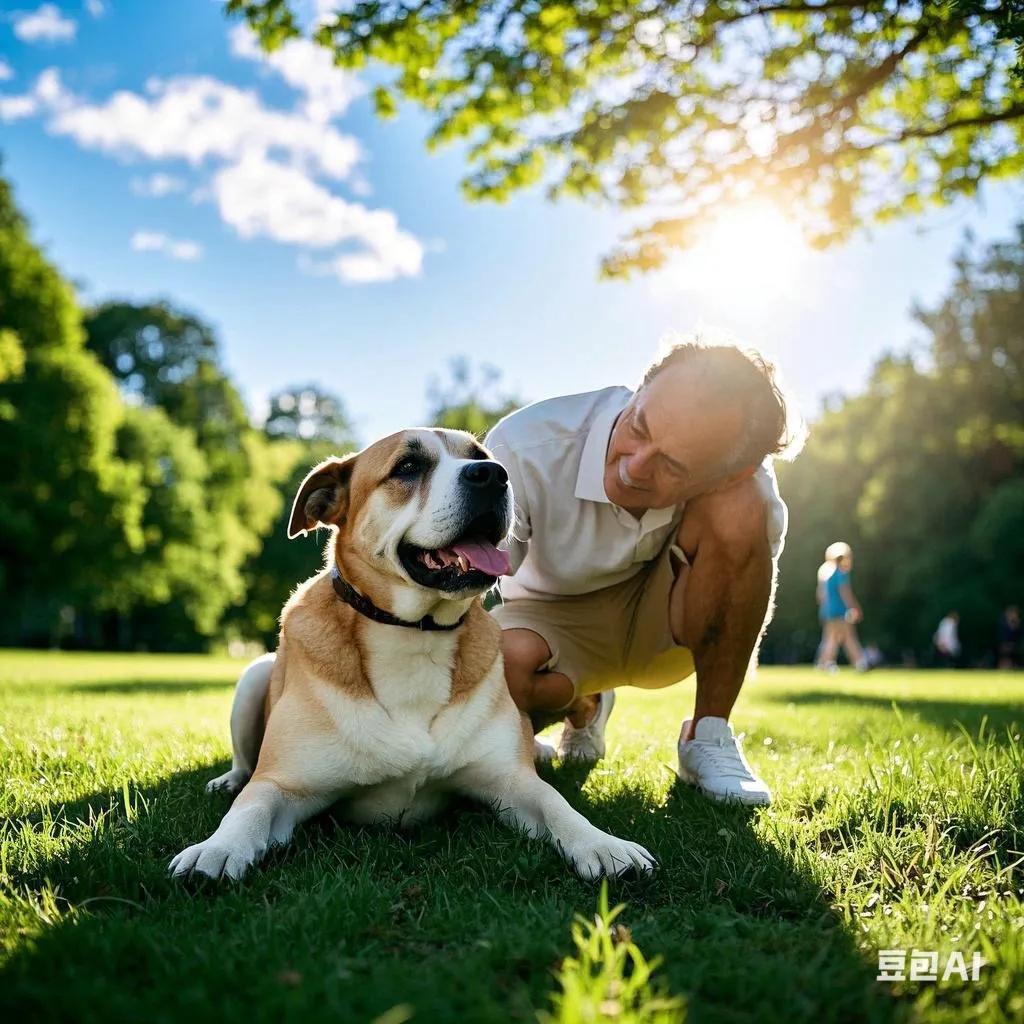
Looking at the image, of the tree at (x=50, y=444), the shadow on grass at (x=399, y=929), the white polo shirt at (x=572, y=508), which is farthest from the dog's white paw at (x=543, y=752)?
the tree at (x=50, y=444)

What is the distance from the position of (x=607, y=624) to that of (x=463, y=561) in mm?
1486

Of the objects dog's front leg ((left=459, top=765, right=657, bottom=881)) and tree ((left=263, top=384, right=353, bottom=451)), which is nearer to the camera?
dog's front leg ((left=459, top=765, right=657, bottom=881))

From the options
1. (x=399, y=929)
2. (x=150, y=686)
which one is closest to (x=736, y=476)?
(x=399, y=929)

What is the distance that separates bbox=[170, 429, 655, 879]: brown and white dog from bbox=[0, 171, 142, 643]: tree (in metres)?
22.4

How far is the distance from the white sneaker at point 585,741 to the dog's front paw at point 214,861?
2.33 meters

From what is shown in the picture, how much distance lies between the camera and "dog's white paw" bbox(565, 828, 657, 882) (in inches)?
107

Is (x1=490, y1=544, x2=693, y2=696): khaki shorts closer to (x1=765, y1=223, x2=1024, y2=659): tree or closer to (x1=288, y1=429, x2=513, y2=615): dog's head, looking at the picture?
(x1=288, y1=429, x2=513, y2=615): dog's head

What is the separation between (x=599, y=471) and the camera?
440 cm

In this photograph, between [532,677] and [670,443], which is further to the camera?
[532,677]

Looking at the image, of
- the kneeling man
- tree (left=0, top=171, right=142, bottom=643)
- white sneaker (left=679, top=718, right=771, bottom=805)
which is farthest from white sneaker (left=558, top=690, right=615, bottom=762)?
tree (left=0, top=171, right=142, bottom=643)

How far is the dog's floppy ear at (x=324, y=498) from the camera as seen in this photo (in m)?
3.68

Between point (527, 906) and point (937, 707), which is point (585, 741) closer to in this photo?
point (527, 906)

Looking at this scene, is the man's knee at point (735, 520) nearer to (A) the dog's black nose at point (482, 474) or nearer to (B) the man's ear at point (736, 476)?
(B) the man's ear at point (736, 476)

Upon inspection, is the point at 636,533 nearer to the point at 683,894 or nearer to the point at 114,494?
the point at 683,894
